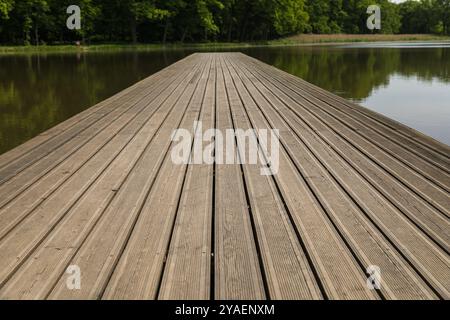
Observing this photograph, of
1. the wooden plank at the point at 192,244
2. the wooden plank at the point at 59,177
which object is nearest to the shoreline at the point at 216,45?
the wooden plank at the point at 59,177

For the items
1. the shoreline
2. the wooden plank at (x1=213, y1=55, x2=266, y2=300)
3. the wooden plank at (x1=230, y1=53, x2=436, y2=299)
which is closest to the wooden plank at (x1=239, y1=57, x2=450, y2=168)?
the wooden plank at (x1=230, y1=53, x2=436, y2=299)

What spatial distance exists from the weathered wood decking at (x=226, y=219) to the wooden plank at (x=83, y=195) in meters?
0.01

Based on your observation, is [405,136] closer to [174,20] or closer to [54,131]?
[54,131]

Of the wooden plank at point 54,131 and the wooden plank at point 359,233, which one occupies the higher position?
the wooden plank at point 54,131

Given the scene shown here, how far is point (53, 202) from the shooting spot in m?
3.05

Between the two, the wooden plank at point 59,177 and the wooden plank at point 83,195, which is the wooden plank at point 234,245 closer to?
the wooden plank at point 83,195

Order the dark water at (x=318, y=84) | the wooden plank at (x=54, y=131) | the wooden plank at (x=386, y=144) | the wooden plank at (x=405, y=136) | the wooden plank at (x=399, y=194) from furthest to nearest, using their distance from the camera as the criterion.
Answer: the dark water at (x=318, y=84) → the wooden plank at (x=54, y=131) → the wooden plank at (x=405, y=136) → the wooden plank at (x=386, y=144) → the wooden plank at (x=399, y=194)

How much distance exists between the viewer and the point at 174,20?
175 ft

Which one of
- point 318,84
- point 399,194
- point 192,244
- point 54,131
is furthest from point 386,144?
point 318,84

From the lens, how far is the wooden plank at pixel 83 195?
2.38 metres

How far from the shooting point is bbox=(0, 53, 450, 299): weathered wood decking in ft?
6.73

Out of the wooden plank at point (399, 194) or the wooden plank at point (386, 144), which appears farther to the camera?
the wooden plank at point (386, 144)

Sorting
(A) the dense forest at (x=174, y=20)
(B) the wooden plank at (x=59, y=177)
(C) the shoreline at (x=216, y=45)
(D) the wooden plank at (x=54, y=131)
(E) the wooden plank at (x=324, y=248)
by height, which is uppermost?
(A) the dense forest at (x=174, y=20)

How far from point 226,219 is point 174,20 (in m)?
54.0
